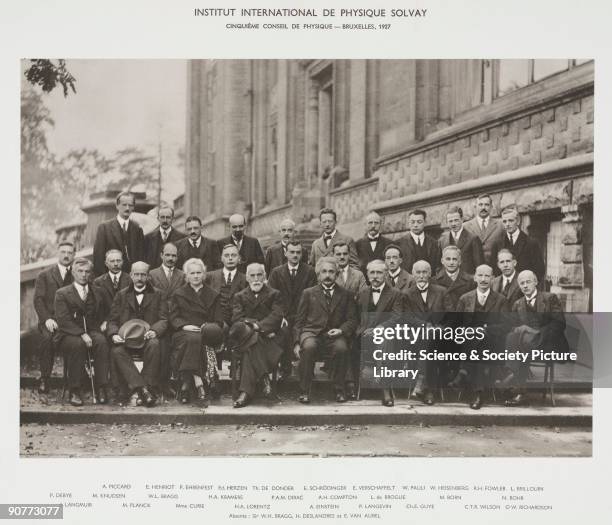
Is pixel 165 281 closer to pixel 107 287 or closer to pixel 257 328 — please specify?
pixel 107 287

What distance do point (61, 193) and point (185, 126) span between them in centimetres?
89

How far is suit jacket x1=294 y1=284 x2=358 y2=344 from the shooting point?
12.1 ft

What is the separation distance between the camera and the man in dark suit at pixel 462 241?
3754 millimetres

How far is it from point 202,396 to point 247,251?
0.90 meters

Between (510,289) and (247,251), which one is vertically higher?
(247,251)

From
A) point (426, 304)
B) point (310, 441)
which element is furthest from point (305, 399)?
point (426, 304)

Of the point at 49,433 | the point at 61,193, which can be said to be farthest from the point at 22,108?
the point at 49,433

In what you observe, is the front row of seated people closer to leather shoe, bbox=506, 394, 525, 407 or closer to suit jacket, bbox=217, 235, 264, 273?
leather shoe, bbox=506, 394, 525, 407

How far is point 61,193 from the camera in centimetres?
376

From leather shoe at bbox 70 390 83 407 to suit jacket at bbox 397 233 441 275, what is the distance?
199cm

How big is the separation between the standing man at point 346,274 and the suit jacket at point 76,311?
4.55ft

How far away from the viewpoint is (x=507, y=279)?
12.1ft

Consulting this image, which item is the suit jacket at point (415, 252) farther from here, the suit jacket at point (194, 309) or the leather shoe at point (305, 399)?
the suit jacket at point (194, 309)

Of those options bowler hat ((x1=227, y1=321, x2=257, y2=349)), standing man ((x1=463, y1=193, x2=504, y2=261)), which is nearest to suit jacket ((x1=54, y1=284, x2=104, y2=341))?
bowler hat ((x1=227, y1=321, x2=257, y2=349))
